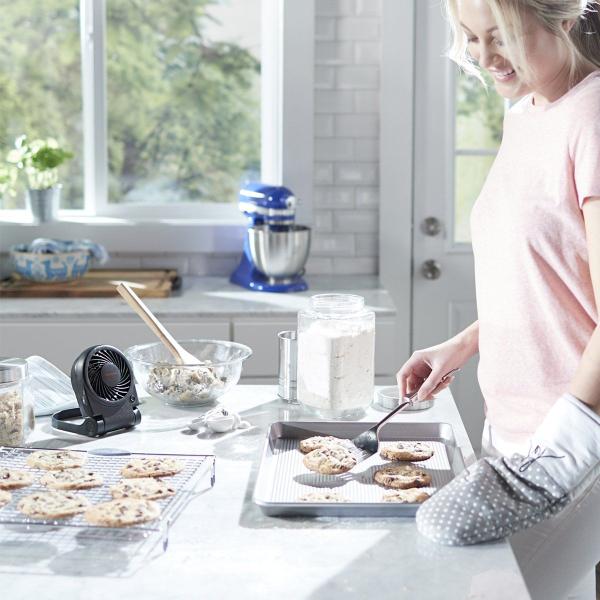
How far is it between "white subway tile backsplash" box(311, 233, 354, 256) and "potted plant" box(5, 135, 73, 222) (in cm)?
102

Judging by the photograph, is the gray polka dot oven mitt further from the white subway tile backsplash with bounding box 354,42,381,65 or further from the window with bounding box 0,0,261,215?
the window with bounding box 0,0,261,215

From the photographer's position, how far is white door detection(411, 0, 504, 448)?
396 centimetres

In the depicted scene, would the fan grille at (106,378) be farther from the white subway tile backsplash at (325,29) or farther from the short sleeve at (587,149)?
the white subway tile backsplash at (325,29)

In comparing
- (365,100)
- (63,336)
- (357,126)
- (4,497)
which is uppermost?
(365,100)

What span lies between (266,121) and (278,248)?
30.1 inches

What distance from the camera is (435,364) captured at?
1954 mm

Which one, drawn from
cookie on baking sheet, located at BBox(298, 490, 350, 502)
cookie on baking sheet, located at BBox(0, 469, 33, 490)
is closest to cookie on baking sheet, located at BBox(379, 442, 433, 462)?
cookie on baking sheet, located at BBox(298, 490, 350, 502)

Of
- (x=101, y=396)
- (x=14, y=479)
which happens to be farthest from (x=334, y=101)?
(x=14, y=479)

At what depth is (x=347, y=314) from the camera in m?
1.93

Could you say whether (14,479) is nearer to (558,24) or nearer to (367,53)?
(558,24)

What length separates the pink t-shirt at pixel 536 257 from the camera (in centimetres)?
162

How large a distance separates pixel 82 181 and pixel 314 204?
99cm

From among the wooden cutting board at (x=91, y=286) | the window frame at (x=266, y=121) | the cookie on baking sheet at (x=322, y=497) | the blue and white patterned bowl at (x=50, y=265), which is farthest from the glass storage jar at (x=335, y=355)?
the window frame at (x=266, y=121)

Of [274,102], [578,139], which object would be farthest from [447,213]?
[578,139]
